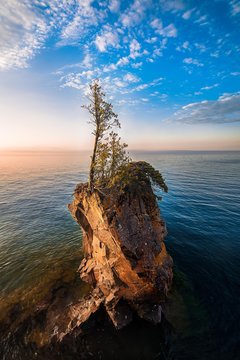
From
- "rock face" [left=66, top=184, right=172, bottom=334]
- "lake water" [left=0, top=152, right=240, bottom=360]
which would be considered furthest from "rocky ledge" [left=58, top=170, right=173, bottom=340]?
"lake water" [left=0, top=152, right=240, bottom=360]

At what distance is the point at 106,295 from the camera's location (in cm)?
1805

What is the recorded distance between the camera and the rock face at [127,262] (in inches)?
610

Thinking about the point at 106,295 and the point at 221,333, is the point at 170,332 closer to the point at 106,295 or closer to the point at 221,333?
the point at 221,333

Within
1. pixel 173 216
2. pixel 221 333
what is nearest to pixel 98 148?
pixel 221 333

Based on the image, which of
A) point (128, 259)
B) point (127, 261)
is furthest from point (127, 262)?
point (128, 259)

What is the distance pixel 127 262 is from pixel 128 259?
40 cm

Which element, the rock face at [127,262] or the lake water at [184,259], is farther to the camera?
the lake water at [184,259]

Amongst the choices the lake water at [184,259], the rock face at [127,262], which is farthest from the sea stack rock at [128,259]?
the lake water at [184,259]

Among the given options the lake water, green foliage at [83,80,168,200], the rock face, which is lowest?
the lake water

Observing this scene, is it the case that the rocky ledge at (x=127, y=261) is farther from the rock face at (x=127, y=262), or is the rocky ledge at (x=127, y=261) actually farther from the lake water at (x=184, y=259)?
the lake water at (x=184, y=259)

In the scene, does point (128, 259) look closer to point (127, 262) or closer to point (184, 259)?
point (127, 262)

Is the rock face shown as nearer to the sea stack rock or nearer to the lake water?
the sea stack rock

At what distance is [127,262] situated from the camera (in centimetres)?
1568

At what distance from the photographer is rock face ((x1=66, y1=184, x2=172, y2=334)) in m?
15.5
